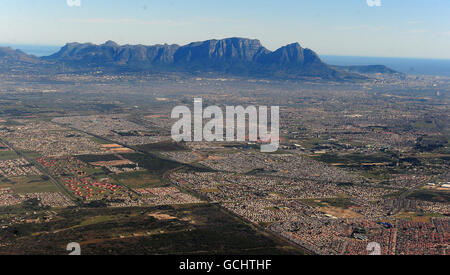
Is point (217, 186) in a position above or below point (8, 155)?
below

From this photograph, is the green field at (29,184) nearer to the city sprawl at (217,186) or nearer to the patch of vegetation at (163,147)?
the city sprawl at (217,186)

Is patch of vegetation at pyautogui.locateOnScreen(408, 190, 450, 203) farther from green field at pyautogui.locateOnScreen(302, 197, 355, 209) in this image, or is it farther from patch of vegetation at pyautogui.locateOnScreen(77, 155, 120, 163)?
patch of vegetation at pyautogui.locateOnScreen(77, 155, 120, 163)

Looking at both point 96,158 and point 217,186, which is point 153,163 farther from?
point 217,186

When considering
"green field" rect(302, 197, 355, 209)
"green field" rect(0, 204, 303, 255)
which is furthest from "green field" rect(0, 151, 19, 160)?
"green field" rect(302, 197, 355, 209)

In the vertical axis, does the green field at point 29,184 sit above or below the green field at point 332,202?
above

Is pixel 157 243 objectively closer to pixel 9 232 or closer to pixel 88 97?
pixel 9 232

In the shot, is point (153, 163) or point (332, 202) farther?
point (153, 163)

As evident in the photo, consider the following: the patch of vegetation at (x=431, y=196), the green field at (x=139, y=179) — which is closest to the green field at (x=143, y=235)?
the green field at (x=139, y=179)

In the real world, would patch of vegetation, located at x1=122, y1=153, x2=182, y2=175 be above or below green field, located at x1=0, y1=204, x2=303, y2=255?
above

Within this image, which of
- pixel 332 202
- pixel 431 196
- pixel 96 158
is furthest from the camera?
pixel 96 158

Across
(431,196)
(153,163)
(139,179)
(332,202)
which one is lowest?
(431,196)

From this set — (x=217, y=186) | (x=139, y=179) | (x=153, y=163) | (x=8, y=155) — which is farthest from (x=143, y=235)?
(x=8, y=155)
